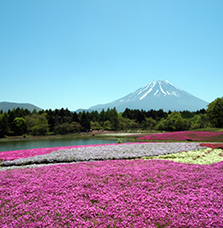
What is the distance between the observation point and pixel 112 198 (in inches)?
272

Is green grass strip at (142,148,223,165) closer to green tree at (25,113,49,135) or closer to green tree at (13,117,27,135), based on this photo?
green tree at (25,113,49,135)

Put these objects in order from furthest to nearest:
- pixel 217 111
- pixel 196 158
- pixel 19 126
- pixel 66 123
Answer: pixel 66 123 → pixel 19 126 → pixel 217 111 → pixel 196 158

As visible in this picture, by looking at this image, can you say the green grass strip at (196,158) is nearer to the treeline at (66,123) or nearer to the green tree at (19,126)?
the treeline at (66,123)

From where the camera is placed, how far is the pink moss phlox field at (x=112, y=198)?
5781 mm

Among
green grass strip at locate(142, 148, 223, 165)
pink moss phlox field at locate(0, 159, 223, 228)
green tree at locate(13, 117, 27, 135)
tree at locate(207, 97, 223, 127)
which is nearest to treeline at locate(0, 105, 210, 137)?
green tree at locate(13, 117, 27, 135)

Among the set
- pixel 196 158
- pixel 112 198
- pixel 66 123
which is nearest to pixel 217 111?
pixel 196 158

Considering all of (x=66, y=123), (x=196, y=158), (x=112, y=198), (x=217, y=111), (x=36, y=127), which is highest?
(x=217, y=111)

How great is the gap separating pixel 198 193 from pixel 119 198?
3.20 m

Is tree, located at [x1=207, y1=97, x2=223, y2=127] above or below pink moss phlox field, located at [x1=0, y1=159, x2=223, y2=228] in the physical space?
above

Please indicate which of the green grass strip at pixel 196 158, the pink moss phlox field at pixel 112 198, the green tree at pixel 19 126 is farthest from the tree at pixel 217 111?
the green tree at pixel 19 126

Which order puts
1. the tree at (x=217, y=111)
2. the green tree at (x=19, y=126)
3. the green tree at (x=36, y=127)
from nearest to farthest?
1. the tree at (x=217, y=111)
2. the green tree at (x=36, y=127)
3. the green tree at (x=19, y=126)

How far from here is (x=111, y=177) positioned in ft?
28.7

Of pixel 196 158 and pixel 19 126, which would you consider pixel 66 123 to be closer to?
pixel 19 126

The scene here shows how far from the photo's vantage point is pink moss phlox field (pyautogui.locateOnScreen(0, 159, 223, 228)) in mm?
5781
